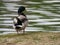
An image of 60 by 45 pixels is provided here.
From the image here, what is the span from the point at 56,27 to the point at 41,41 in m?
3.02

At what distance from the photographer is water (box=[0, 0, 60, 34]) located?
453 inches

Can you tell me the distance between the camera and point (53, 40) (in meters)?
8.49

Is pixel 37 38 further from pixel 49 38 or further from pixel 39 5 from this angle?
pixel 39 5

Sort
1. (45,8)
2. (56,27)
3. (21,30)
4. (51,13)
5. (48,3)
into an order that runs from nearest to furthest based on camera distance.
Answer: (21,30) < (56,27) < (51,13) < (45,8) < (48,3)

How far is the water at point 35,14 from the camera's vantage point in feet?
37.7

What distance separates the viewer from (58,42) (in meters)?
8.26

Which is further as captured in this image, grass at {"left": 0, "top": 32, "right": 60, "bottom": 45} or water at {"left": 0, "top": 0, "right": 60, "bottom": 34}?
water at {"left": 0, "top": 0, "right": 60, "bottom": 34}

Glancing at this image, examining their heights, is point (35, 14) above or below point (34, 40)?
below

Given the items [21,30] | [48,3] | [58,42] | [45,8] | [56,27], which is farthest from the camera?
[48,3]

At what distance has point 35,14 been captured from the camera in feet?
43.0

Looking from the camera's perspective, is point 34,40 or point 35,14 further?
point 35,14

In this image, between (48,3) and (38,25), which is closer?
(38,25)

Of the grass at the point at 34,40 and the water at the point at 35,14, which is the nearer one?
the grass at the point at 34,40

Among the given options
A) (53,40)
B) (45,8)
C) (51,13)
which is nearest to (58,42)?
(53,40)
